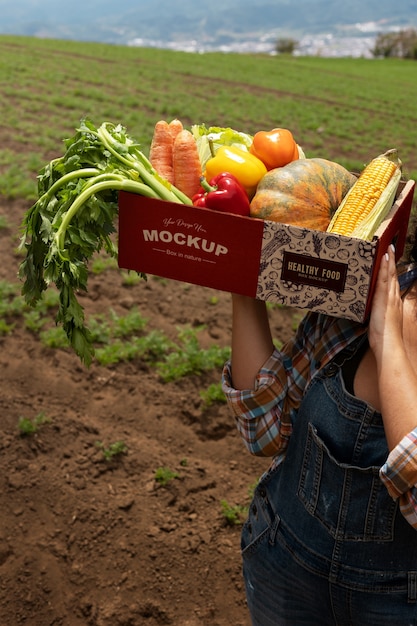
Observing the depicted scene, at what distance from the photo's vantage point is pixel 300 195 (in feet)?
5.88

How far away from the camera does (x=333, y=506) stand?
6.17 ft

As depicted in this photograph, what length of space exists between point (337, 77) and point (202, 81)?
8079 millimetres

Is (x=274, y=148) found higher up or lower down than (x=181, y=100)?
higher up

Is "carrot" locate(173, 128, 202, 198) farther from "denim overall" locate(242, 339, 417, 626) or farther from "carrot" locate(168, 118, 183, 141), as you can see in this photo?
"denim overall" locate(242, 339, 417, 626)

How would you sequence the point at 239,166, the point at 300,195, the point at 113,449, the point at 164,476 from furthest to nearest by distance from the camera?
the point at 113,449, the point at 164,476, the point at 239,166, the point at 300,195

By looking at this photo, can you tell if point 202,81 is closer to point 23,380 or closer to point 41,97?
point 41,97

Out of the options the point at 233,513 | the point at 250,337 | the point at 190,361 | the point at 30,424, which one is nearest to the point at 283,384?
the point at 250,337

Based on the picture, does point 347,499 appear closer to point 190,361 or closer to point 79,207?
point 79,207

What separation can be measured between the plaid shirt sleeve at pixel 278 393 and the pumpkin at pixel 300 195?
0.31m

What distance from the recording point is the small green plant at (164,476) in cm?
411

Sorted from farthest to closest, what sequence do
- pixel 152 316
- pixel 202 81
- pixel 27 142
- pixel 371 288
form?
pixel 202 81 < pixel 27 142 < pixel 152 316 < pixel 371 288

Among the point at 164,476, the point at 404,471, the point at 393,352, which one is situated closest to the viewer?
the point at 404,471

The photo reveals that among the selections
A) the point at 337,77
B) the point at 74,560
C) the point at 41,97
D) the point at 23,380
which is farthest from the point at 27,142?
the point at 337,77

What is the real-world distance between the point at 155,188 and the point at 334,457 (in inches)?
35.1
